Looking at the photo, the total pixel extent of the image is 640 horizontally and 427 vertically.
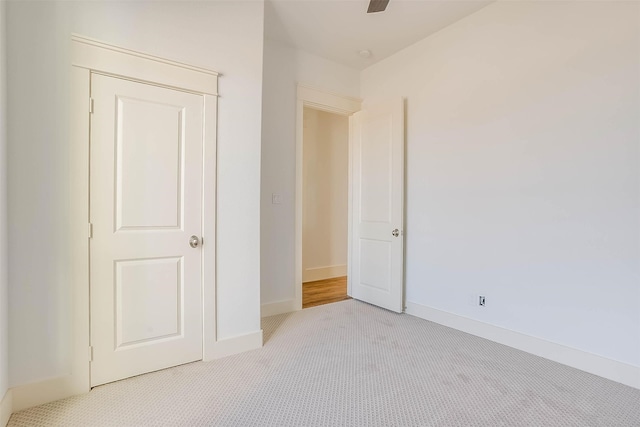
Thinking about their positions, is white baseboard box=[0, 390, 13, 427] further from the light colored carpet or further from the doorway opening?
the doorway opening

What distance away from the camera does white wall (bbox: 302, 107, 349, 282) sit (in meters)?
5.10

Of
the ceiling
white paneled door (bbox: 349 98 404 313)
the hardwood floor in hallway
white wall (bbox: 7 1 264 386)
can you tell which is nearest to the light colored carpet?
white wall (bbox: 7 1 264 386)

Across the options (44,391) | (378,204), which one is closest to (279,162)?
(378,204)

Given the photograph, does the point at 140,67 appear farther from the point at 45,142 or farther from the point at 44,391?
the point at 44,391

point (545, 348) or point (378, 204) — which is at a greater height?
point (378, 204)

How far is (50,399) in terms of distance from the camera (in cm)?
181

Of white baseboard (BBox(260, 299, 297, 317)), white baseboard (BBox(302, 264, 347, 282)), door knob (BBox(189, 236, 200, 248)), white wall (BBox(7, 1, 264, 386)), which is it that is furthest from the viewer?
white baseboard (BBox(302, 264, 347, 282))

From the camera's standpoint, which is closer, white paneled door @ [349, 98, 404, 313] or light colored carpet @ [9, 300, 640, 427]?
light colored carpet @ [9, 300, 640, 427]

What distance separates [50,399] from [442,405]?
7.43ft

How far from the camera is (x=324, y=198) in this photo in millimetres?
5293

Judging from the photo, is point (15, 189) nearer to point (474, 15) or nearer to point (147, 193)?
point (147, 193)

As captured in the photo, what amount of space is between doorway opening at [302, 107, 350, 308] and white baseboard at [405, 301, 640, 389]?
6.77 feet

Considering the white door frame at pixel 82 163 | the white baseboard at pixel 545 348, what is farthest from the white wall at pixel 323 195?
the white door frame at pixel 82 163

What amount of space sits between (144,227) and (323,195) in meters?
3.45
